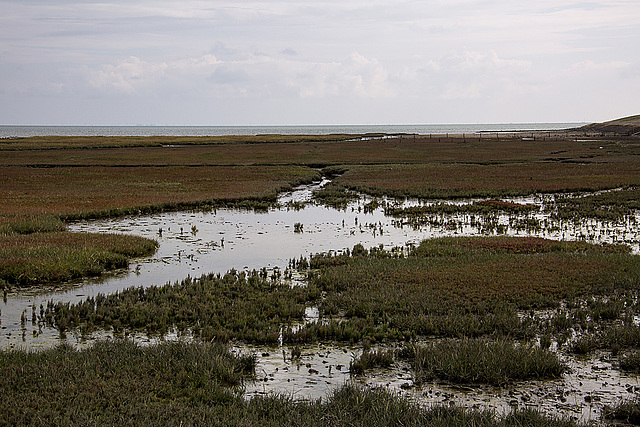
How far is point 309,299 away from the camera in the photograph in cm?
1541

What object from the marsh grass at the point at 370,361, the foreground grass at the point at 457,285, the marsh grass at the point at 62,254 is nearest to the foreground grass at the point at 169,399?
the marsh grass at the point at 370,361

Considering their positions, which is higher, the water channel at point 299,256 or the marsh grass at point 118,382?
the marsh grass at point 118,382

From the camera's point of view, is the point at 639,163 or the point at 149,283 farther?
the point at 639,163

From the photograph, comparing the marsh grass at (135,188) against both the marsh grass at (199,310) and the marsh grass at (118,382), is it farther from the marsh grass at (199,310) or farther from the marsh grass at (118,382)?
the marsh grass at (118,382)

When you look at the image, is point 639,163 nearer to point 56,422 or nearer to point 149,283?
point 149,283

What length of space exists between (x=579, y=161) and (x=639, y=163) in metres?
6.59

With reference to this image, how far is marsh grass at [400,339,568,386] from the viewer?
9.96 m

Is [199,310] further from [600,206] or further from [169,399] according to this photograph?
[600,206]

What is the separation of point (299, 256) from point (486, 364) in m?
11.9

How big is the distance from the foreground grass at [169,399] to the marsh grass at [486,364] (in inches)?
58.1

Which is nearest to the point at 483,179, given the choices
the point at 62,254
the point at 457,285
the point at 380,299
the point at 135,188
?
the point at 135,188

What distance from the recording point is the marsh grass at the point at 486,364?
9961 mm

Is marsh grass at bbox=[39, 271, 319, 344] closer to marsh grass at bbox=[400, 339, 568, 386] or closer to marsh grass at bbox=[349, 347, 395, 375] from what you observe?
marsh grass at bbox=[349, 347, 395, 375]

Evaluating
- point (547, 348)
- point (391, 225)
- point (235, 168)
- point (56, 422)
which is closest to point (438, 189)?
point (391, 225)
